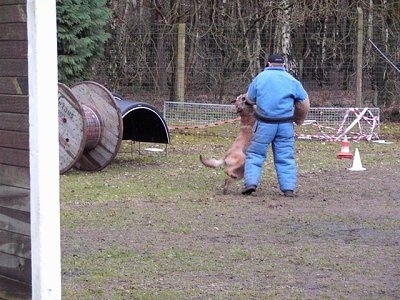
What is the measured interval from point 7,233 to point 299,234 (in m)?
3.85

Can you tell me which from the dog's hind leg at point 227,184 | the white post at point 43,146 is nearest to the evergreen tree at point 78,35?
the dog's hind leg at point 227,184

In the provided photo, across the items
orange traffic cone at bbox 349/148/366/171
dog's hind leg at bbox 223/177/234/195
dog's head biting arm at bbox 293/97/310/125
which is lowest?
orange traffic cone at bbox 349/148/366/171

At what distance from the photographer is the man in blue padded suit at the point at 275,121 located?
32.5ft

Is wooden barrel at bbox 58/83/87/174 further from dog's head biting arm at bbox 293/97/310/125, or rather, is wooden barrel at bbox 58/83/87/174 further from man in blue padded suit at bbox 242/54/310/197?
dog's head biting arm at bbox 293/97/310/125

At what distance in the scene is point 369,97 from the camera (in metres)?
18.7

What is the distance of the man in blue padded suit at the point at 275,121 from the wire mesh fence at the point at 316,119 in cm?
614

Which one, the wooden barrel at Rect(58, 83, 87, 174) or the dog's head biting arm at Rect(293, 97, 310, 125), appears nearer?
the dog's head biting arm at Rect(293, 97, 310, 125)

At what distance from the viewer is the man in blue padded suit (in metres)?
9.91

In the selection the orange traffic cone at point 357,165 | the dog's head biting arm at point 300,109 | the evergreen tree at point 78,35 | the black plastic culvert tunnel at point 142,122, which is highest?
the evergreen tree at point 78,35

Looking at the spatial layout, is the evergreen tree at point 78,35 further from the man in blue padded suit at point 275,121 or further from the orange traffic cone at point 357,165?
the man in blue padded suit at point 275,121

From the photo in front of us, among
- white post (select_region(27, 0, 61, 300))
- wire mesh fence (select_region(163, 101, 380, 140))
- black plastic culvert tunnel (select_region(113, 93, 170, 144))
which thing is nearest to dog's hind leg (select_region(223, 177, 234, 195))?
black plastic culvert tunnel (select_region(113, 93, 170, 144))

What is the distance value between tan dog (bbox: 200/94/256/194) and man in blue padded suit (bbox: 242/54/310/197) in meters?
0.12

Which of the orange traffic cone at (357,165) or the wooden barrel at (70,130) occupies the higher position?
the wooden barrel at (70,130)

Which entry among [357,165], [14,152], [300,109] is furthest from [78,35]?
A: [14,152]
